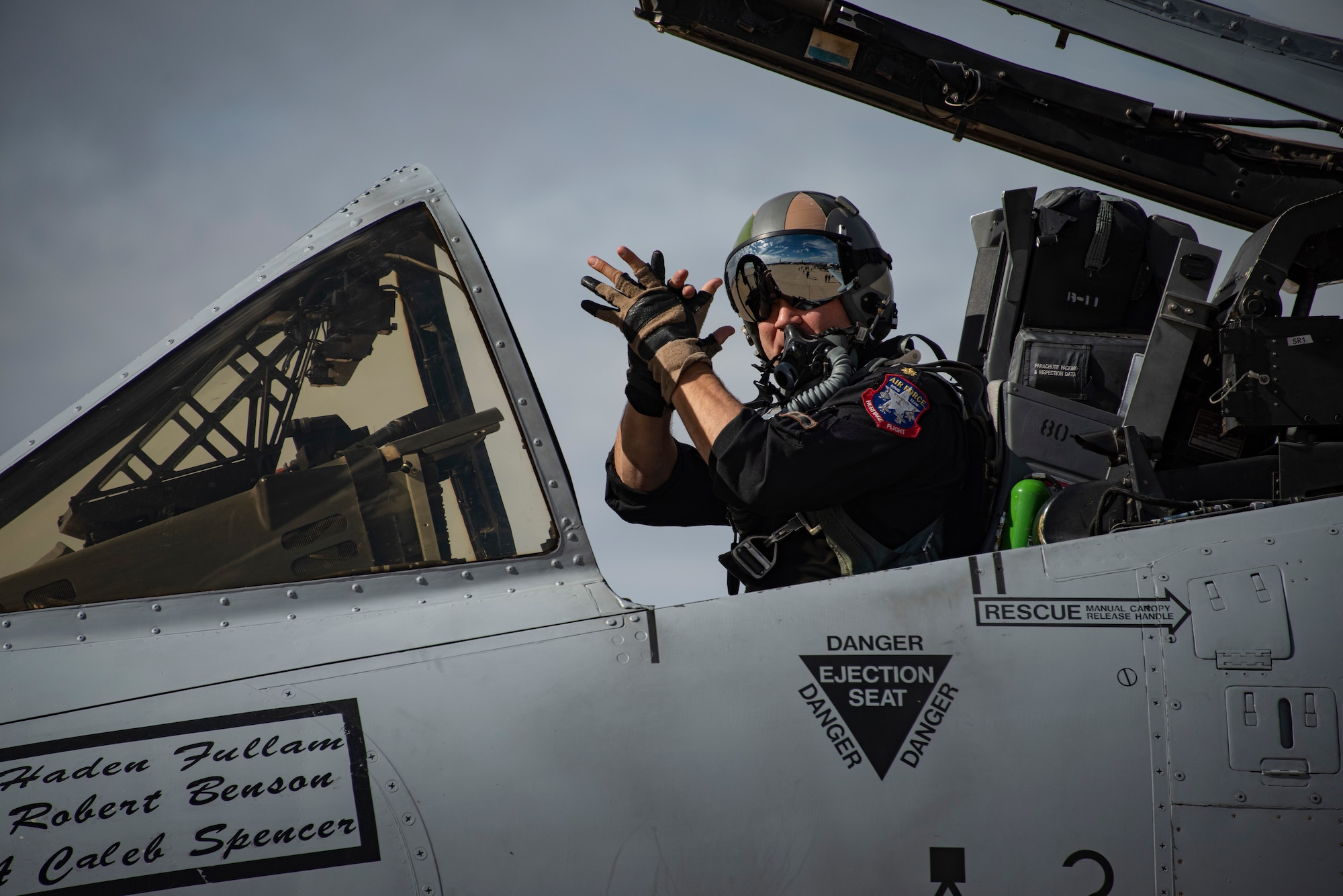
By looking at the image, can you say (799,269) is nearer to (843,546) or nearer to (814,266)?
(814,266)

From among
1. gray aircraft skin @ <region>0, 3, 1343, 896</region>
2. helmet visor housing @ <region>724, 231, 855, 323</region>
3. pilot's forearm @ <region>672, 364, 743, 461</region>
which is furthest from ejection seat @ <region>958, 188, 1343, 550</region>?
pilot's forearm @ <region>672, 364, 743, 461</region>

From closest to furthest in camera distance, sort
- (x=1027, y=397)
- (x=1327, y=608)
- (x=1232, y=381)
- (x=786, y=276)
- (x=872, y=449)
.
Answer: (x=1327, y=608)
(x=872, y=449)
(x=1232, y=381)
(x=786, y=276)
(x=1027, y=397)

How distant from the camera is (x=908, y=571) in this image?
5.39 ft

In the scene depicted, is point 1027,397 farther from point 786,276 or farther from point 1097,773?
point 1097,773

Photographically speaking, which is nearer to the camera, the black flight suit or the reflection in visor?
the black flight suit

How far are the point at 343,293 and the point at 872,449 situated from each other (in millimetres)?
1193

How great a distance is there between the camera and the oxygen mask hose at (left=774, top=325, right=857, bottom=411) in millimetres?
2330

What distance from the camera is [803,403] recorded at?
2248mm

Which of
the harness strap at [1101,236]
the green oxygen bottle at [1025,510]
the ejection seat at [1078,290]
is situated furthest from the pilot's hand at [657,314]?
the harness strap at [1101,236]

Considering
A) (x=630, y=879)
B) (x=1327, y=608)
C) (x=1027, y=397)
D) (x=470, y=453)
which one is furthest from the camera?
(x=1027, y=397)

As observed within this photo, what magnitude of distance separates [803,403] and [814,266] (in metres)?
0.48

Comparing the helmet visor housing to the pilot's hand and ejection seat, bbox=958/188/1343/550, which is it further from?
ejection seat, bbox=958/188/1343/550

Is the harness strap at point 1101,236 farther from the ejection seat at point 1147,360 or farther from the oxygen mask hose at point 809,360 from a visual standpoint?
the oxygen mask hose at point 809,360

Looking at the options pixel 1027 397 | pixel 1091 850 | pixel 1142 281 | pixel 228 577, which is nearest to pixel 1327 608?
pixel 1091 850
